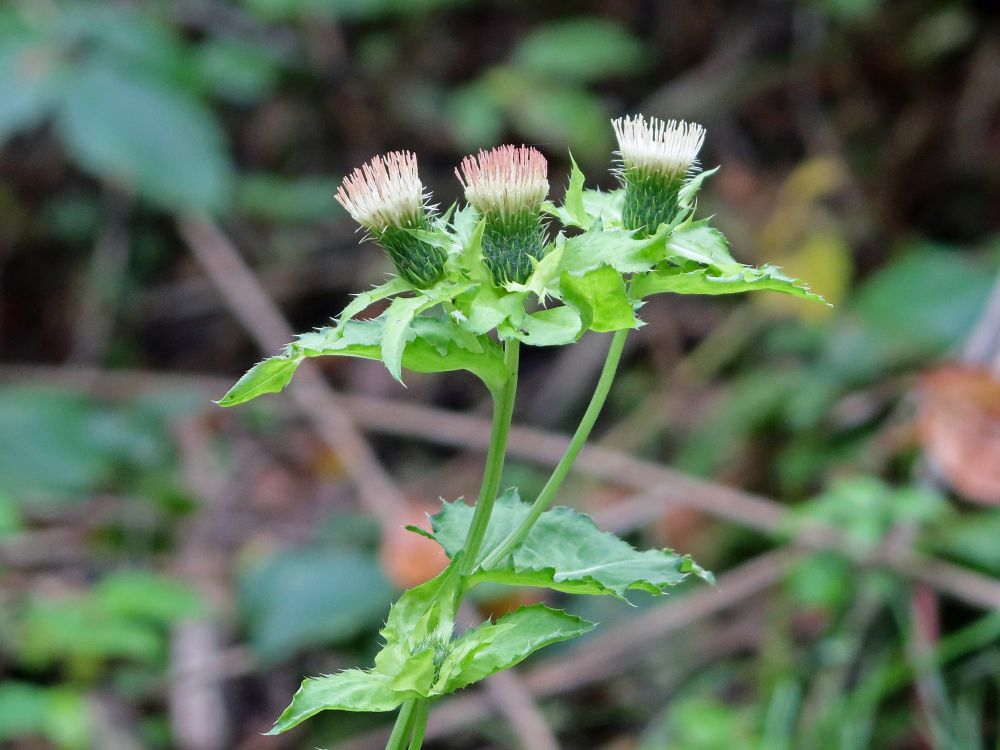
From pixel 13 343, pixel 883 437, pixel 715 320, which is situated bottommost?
pixel 883 437

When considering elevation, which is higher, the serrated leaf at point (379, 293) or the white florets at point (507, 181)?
the white florets at point (507, 181)

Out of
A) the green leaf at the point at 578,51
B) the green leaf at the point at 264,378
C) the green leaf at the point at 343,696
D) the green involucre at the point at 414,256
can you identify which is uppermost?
the green leaf at the point at 578,51

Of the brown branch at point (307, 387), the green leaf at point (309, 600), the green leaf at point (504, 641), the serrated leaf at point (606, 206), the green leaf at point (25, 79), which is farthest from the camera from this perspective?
the green leaf at point (25, 79)

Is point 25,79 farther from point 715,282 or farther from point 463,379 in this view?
point 715,282

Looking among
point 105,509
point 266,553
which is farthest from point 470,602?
point 105,509

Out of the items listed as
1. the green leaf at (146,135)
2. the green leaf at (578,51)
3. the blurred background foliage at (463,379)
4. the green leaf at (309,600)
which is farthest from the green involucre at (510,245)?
the green leaf at (578,51)

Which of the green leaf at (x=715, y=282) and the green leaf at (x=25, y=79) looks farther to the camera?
the green leaf at (x=25, y=79)

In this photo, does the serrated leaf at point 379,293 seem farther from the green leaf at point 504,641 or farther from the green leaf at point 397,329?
the green leaf at point 504,641

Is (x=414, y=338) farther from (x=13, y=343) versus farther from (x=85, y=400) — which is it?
(x=13, y=343)
